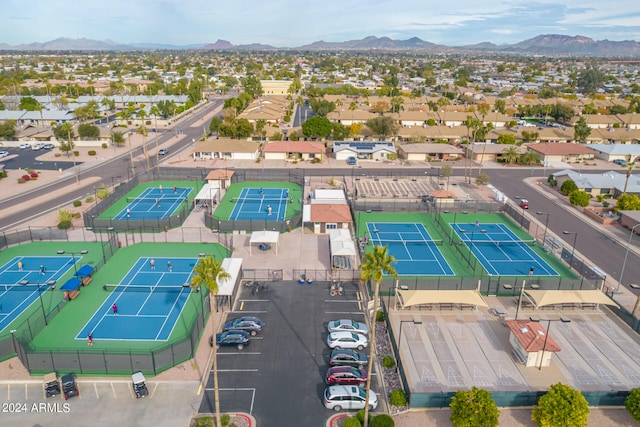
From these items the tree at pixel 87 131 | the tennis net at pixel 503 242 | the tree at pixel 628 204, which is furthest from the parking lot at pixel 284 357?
the tree at pixel 87 131

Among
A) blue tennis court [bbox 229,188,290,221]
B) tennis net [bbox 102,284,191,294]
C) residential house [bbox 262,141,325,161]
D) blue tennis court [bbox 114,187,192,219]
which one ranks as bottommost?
tennis net [bbox 102,284,191,294]

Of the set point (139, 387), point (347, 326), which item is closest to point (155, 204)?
point (139, 387)

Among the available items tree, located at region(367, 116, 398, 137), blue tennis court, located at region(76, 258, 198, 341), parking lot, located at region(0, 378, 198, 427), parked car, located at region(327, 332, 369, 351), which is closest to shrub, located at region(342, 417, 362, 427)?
parked car, located at region(327, 332, 369, 351)

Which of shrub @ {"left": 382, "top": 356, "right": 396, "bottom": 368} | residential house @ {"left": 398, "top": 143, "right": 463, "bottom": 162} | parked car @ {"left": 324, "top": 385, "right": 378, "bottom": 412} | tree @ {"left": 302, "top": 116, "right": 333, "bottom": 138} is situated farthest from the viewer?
tree @ {"left": 302, "top": 116, "right": 333, "bottom": 138}

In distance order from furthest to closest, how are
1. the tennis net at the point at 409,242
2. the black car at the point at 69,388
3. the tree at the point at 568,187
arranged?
the tree at the point at 568,187
the tennis net at the point at 409,242
the black car at the point at 69,388

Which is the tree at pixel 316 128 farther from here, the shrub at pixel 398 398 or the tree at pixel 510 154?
the shrub at pixel 398 398

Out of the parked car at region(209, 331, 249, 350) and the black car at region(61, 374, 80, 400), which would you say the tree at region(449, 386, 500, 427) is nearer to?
the parked car at region(209, 331, 249, 350)

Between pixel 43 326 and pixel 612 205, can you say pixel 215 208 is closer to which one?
pixel 43 326

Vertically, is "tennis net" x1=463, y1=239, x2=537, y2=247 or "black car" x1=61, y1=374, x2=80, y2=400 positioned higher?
"black car" x1=61, y1=374, x2=80, y2=400
